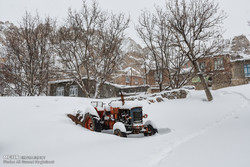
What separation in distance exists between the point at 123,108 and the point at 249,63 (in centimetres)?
3048

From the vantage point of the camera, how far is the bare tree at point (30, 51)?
17.9 m

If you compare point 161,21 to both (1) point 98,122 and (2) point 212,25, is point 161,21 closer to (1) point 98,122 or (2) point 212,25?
(2) point 212,25

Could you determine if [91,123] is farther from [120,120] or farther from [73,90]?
[73,90]

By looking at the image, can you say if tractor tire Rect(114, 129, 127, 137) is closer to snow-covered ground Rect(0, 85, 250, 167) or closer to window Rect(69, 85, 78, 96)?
snow-covered ground Rect(0, 85, 250, 167)

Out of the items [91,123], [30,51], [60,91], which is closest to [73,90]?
[60,91]

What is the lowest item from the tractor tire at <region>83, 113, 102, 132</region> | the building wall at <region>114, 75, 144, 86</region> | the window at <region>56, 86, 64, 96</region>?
the tractor tire at <region>83, 113, 102, 132</region>

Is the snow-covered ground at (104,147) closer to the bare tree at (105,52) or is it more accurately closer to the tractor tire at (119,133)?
the tractor tire at (119,133)

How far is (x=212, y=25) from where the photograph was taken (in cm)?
1450

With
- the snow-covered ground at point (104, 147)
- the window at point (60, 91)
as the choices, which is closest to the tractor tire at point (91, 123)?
the snow-covered ground at point (104, 147)

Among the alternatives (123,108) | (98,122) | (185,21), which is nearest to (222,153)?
(123,108)

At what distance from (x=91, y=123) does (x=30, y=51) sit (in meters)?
13.8

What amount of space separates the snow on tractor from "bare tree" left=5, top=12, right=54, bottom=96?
1291 centimetres

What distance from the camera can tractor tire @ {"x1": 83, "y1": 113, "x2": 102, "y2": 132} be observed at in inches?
273

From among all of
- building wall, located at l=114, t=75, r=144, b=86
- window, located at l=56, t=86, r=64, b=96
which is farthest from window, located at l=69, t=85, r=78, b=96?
building wall, located at l=114, t=75, r=144, b=86
